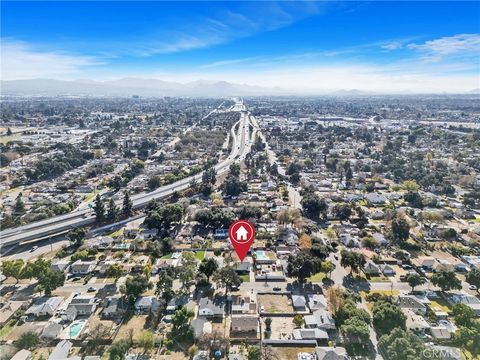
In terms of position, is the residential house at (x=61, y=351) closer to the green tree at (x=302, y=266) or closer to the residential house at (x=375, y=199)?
the green tree at (x=302, y=266)

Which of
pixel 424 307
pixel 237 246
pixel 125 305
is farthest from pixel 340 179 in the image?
pixel 125 305

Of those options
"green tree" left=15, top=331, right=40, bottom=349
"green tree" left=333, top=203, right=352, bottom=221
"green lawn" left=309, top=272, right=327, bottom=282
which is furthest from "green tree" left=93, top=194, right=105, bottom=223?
"green tree" left=333, top=203, right=352, bottom=221

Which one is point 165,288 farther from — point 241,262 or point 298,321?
point 298,321

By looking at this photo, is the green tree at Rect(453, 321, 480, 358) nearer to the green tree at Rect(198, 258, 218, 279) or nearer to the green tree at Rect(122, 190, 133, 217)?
the green tree at Rect(198, 258, 218, 279)

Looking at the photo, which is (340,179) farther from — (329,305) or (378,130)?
(378,130)

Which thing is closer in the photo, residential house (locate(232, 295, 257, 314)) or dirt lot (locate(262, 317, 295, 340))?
dirt lot (locate(262, 317, 295, 340))
